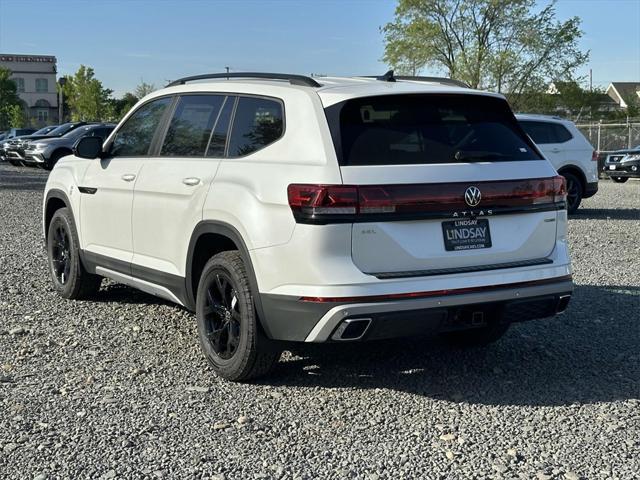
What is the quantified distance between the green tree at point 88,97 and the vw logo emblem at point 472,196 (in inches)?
3033

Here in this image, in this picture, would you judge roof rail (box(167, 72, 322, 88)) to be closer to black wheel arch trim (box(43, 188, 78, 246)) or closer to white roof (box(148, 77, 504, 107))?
white roof (box(148, 77, 504, 107))

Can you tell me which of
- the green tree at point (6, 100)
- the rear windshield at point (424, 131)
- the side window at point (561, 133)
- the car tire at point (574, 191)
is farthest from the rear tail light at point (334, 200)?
the green tree at point (6, 100)

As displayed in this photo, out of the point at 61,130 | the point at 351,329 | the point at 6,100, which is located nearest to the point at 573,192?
the point at 351,329

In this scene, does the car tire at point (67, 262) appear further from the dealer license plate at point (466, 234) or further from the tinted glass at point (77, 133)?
the tinted glass at point (77, 133)

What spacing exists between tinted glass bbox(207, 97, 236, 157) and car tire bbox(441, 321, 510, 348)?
2169mm

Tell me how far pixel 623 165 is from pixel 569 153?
36.2 feet

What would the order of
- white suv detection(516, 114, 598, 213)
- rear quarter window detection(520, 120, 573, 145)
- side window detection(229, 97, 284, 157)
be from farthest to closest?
rear quarter window detection(520, 120, 573, 145), white suv detection(516, 114, 598, 213), side window detection(229, 97, 284, 157)

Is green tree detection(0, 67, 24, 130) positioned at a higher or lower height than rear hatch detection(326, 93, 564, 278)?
higher

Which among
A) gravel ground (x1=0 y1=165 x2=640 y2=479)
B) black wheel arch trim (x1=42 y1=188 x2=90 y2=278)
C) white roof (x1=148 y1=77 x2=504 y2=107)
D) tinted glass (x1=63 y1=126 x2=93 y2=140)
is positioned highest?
tinted glass (x1=63 y1=126 x2=93 y2=140)

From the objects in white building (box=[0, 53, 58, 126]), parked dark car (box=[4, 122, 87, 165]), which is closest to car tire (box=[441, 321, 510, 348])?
parked dark car (box=[4, 122, 87, 165])

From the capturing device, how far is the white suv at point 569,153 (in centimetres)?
1552

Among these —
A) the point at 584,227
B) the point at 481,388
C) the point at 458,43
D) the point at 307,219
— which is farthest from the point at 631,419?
the point at 458,43

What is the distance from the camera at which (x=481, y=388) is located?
4898mm

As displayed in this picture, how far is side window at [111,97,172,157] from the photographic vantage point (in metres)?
5.98
